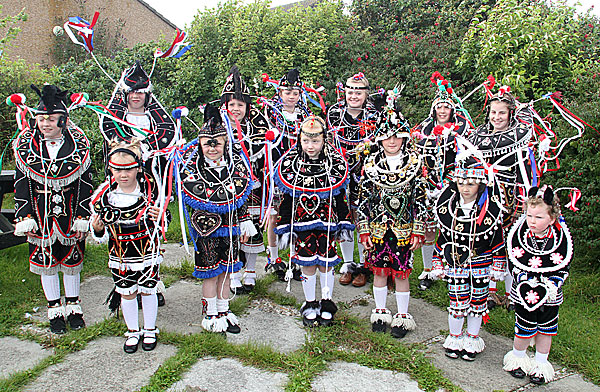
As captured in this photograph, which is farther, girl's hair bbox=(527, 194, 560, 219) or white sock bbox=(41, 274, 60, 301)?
white sock bbox=(41, 274, 60, 301)

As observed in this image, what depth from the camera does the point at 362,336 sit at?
430 cm

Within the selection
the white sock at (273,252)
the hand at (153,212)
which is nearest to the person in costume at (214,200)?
the hand at (153,212)

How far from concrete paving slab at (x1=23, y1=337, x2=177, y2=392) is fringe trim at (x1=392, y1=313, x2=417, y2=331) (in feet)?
6.81

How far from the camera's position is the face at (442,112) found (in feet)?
17.4

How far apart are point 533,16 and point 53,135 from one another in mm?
7412

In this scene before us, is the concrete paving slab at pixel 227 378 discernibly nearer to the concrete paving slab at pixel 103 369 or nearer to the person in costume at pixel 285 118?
the concrete paving slab at pixel 103 369

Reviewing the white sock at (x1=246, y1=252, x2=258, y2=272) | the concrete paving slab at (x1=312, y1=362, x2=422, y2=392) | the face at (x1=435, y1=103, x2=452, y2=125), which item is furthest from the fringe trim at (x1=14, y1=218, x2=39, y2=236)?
the face at (x1=435, y1=103, x2=452, y2=125)

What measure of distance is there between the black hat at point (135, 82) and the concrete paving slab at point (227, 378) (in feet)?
9.02

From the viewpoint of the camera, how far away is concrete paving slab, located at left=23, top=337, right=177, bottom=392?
139 inches

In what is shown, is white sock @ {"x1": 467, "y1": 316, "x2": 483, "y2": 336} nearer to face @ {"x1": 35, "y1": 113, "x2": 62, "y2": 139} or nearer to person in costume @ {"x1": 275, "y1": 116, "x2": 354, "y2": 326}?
person in costume @ {"x1": 275, "y1": 116, "x2": 354, "y2": 326}

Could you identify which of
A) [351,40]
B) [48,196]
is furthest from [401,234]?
[351,40]

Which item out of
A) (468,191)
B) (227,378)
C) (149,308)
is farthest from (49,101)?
(468,191)

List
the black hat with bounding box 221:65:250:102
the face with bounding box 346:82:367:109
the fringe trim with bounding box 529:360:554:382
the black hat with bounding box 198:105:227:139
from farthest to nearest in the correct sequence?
1. the face with bounding box 346:82:367:109
2. the black hat with bounding box 221:65:250:102
3. the black hat with bounding box 198:105:227:139
4. the fringe trim with bounding box 529:360:554:382

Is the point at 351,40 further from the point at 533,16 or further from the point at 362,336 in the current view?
the point at 362,336
